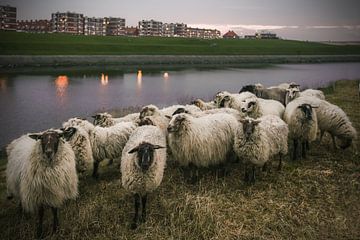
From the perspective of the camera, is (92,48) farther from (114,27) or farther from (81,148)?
(114,27)

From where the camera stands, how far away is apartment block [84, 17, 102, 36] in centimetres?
14938

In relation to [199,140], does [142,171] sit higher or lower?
lower

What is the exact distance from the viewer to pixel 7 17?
12106cm

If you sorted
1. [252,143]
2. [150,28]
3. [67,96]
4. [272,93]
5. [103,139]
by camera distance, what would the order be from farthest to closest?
[150,28], [67,96], [272,93], [103,139], [252,143]

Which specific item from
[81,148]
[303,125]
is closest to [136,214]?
[81,148]

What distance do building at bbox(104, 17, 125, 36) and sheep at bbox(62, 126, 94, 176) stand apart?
150985 millimetres

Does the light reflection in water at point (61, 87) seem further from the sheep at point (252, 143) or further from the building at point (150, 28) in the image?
the building at point (150, 28)

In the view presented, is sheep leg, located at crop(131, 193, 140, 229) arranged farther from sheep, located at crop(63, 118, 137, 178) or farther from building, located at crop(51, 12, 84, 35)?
building, located at crop(51, 12, 84, 35)

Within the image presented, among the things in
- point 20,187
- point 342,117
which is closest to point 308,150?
point 342,117

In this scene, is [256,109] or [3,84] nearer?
[256,109]

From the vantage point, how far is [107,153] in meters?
7.48

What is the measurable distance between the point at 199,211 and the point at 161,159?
3.82 ft

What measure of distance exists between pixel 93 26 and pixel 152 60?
10718 cm

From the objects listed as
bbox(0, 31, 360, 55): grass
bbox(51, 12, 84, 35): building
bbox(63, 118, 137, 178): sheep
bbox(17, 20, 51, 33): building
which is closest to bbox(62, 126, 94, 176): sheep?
bbox(63, 118, 137, 178): sheep
